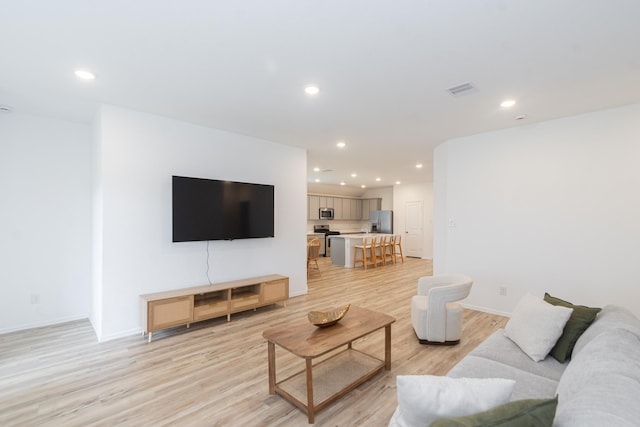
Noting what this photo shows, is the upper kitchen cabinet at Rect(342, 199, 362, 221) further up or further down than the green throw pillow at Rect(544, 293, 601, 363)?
further up

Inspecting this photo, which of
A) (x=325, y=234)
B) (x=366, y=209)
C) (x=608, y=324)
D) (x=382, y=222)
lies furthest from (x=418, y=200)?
(x=608, y=324)

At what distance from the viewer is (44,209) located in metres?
3.92

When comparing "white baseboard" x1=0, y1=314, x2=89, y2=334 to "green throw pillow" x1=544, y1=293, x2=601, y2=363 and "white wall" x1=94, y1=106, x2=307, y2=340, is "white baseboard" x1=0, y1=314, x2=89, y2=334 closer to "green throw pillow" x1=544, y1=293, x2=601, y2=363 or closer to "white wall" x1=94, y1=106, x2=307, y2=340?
"white wall" x1=94, y1=106, x2=307, y2=340

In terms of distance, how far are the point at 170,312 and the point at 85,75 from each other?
8.45 feet

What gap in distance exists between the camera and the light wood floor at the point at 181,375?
7.18 feet

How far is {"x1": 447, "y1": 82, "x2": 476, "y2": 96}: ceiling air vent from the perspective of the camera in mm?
2883

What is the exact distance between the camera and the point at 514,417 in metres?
0.99

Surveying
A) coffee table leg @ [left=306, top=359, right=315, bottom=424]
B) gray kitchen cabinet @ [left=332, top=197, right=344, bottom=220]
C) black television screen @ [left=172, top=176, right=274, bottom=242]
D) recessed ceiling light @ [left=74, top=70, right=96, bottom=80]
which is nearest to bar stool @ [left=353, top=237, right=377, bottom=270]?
gray kitchen cabinet @ [left=332, top=197, right=344, bottom=220]

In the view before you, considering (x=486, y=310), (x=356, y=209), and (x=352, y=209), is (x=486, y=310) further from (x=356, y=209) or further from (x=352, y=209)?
(x=356, y=209)

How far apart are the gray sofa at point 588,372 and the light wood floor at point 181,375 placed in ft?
2.44

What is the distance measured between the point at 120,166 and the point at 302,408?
327 cm

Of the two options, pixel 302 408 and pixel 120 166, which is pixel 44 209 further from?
pixel 302 408

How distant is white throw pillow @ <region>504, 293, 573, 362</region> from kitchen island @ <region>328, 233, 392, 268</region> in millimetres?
6127

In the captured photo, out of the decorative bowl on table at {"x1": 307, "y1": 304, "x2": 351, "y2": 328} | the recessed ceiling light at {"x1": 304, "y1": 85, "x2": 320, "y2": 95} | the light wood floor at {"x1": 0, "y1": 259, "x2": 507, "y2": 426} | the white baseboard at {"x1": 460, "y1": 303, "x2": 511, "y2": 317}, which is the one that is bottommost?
the light wood floor at {"x1": 0, "y1": 259, "x2": 507, "y2": 426}
